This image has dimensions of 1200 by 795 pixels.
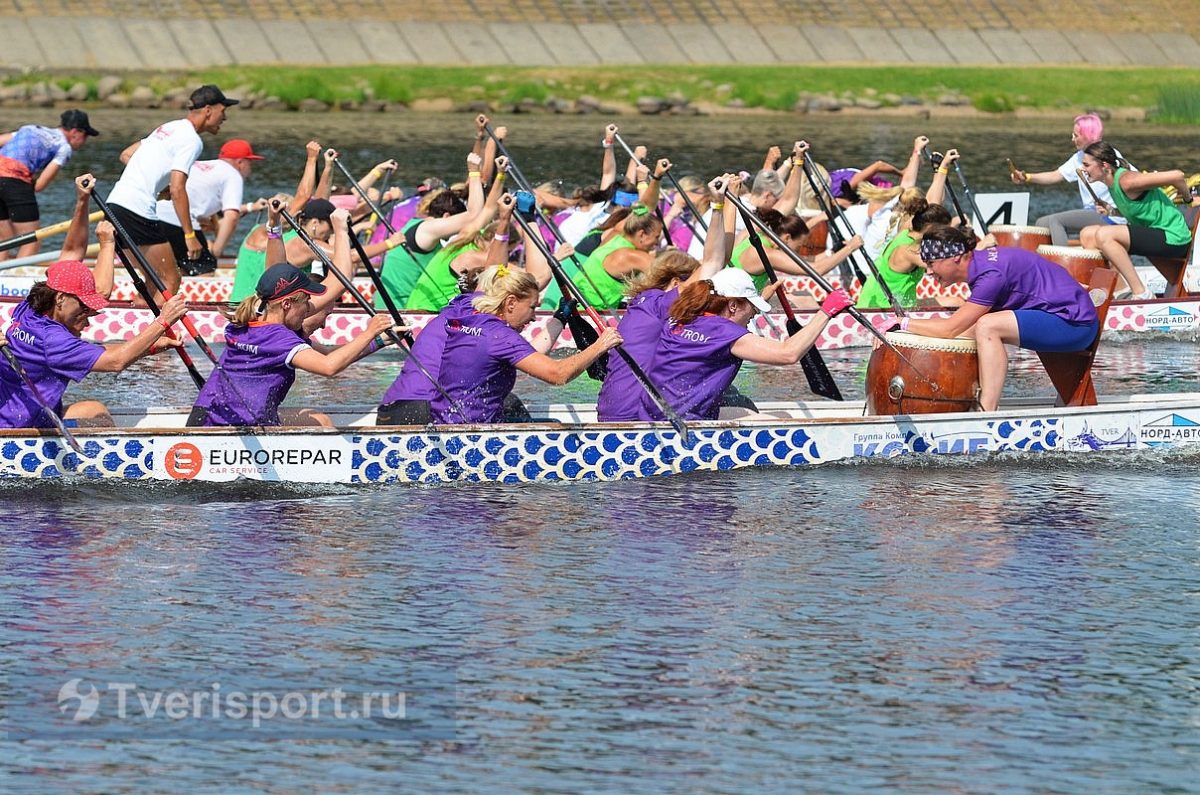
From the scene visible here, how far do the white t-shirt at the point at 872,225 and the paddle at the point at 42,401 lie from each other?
435 inches

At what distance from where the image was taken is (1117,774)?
8.48 m

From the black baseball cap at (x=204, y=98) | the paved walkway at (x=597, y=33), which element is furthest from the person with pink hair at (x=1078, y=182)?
the paved walkway at (x=597, y=33)

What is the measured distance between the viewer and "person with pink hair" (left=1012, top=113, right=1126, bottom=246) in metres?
21.8

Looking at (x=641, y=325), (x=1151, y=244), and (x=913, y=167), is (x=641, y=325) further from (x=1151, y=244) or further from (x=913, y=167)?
(x=1151, y=244)

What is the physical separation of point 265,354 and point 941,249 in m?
4.44

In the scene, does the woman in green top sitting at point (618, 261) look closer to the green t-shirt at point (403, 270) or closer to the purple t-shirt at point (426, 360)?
the green t-shirt at point (403, 270)

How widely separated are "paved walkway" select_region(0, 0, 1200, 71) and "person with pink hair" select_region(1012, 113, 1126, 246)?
135ft

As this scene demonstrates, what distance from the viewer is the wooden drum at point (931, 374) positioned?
1395cm

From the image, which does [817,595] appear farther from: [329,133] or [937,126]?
[937,126]

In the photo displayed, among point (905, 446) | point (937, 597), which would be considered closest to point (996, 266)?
point (905, 446)

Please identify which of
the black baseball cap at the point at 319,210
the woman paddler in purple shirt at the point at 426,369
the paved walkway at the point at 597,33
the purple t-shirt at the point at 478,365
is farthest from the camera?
the paved walkway at the point at 597,33

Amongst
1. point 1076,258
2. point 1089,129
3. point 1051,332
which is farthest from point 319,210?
point 1089,129

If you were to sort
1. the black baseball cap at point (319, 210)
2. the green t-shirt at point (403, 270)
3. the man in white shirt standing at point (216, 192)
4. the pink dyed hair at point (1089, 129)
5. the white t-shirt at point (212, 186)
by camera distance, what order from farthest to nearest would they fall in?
the pink dyed hair at point (1089, 129)
the white t-shirt at point (212, 186)
the man in white shirt standing at point (216, 192)
the green t-shirt at point (403, 270)
the black baseball cap at point (319, 210)

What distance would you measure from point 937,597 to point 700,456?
289 cm
